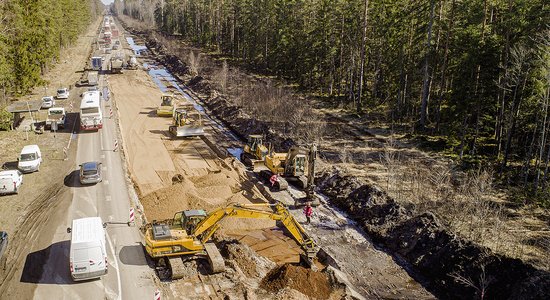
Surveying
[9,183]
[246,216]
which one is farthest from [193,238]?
[9,183]

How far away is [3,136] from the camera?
40.1 m

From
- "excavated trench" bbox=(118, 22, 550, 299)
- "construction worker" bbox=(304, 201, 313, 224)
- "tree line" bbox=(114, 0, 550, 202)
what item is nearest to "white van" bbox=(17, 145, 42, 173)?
"construction worker" bbox=(304, 201, 313, 224)

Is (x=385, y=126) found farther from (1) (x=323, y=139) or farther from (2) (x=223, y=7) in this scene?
(2) (x=223, y=7)

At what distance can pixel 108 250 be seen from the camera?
21594mm

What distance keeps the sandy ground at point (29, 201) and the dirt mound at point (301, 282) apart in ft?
34.1

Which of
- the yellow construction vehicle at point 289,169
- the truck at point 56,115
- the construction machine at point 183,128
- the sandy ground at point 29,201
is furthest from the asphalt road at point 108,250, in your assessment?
the truck at point 56,115

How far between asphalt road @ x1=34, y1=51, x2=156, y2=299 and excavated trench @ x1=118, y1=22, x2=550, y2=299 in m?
6.21

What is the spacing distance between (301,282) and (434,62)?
31.9 meters

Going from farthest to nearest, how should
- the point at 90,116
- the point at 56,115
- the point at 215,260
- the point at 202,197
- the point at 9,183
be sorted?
the point at 56,115, the point at 90,116, the point at 202,197, the point at 9,183, the point at 215,260

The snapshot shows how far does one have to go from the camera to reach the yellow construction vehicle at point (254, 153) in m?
35.8

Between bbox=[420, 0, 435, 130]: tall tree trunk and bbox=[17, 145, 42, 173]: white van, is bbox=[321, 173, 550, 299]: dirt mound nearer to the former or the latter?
bbox=[420, 0, 435, 130]: tall tree trunk

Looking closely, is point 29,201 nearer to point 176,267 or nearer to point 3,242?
point 3,242

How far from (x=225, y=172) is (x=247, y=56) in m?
58.3

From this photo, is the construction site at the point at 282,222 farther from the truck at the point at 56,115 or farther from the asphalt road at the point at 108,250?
the truck at the point at 56,115
